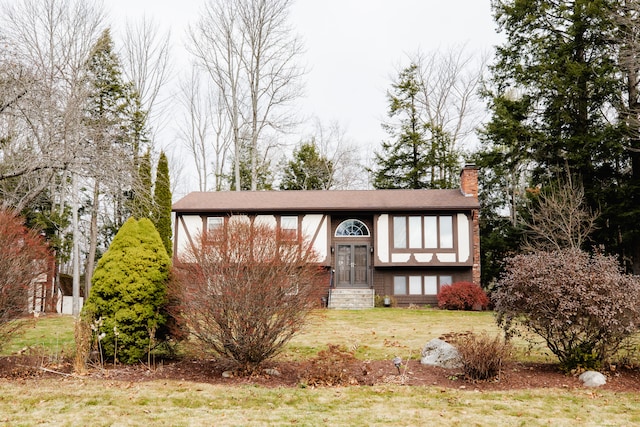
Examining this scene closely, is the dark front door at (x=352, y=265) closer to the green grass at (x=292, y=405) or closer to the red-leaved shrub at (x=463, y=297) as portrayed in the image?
the red-leaved shrub at (x=463, y=297)

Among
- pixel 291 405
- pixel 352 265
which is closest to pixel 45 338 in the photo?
pixel 291 405

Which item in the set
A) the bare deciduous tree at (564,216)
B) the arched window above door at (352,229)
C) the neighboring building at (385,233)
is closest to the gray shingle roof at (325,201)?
the neighboring building at (385,233)

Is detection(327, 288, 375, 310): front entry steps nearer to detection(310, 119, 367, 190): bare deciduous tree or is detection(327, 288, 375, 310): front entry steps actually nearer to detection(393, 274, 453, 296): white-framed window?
detection(393, 274, 453, 296): white-framed window

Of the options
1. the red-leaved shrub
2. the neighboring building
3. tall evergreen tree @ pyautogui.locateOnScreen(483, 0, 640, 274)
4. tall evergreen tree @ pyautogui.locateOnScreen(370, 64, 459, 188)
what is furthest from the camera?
tall evergreen tree @ pyautogui.locateOnScreen(370, 64, 459, 188)

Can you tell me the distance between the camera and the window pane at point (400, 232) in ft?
69.5

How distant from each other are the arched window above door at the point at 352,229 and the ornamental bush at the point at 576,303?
1400 cm

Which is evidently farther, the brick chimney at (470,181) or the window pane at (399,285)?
the brick chimney at (470,181)

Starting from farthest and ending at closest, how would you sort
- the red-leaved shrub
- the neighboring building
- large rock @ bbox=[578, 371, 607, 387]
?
the neighboring building < the red-leaved shrub < large rock @ bbox=[578, 371, 607, 387]

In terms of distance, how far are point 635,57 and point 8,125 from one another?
17362mm

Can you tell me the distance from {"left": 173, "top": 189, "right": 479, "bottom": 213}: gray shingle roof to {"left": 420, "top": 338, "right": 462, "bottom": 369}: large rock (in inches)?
505

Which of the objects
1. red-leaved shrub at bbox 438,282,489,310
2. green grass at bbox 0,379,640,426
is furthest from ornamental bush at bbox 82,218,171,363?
red-leaved shrub at bbox 438,282,489,310

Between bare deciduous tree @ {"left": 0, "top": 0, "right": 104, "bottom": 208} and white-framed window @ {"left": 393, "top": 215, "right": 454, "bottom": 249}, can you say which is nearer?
bare deciduous tree @ {"left": 0, "top": 0, "right": 104, "bottom": 208}

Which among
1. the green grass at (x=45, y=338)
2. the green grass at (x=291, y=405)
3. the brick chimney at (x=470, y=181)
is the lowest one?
the green grass at (x=291, y=405)

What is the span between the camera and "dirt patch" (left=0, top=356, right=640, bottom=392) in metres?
7.04
